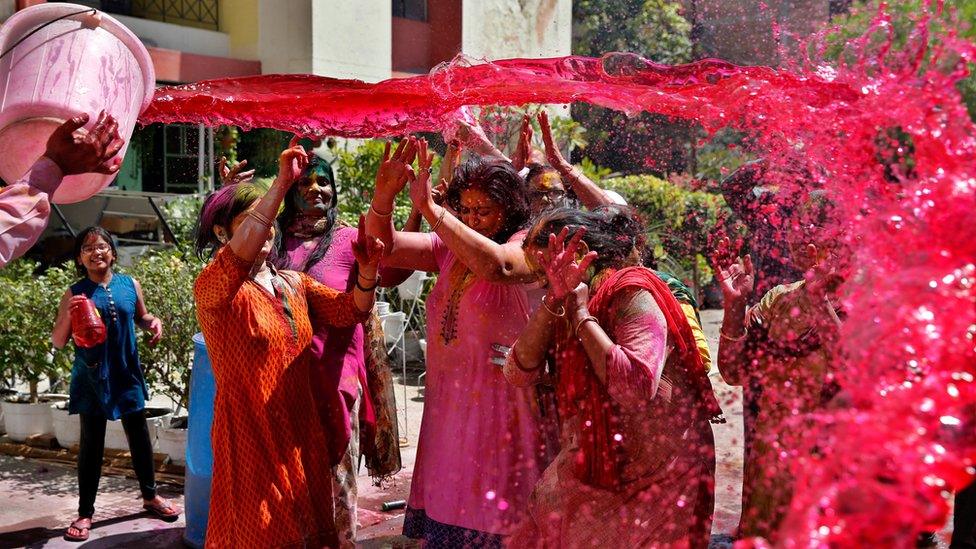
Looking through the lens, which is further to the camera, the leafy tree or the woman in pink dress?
the leafy tree

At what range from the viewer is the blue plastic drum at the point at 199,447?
14.1ft

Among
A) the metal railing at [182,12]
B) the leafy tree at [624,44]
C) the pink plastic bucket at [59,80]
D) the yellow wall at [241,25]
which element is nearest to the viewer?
the pink plastic bucket at [59,80]

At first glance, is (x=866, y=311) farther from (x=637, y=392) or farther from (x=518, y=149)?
(x=518, y=149)

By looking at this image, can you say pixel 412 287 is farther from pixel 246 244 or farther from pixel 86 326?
pixel 246 244

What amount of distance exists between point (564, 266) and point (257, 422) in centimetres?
130

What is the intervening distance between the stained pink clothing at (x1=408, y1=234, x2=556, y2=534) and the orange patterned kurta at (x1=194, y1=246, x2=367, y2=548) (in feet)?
1.57

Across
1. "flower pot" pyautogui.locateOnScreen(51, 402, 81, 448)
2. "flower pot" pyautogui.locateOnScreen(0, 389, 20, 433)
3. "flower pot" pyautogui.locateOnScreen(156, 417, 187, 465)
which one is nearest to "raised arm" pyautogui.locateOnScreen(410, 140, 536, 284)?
"flower pot" pyautogui.locateOnScreen(156, 417, 187, 465)

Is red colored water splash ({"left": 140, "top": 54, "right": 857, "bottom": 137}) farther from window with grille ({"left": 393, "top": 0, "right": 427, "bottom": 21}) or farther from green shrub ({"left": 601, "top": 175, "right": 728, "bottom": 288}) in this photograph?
window with grille ({"left": 393, "top": 0, "right": 427, "bottom": 21})

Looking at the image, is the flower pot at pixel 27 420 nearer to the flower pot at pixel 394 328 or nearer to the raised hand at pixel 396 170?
the flower pot at pixel 394 328

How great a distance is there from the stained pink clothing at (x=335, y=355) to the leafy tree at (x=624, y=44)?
17.8 feet

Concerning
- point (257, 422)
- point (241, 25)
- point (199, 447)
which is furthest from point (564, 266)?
point (241, 25)

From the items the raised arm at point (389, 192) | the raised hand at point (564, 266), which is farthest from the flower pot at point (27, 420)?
the raised hand at point (564, 266)

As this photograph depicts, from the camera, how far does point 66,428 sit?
5.92 m

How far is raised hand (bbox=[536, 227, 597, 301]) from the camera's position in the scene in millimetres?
2770
